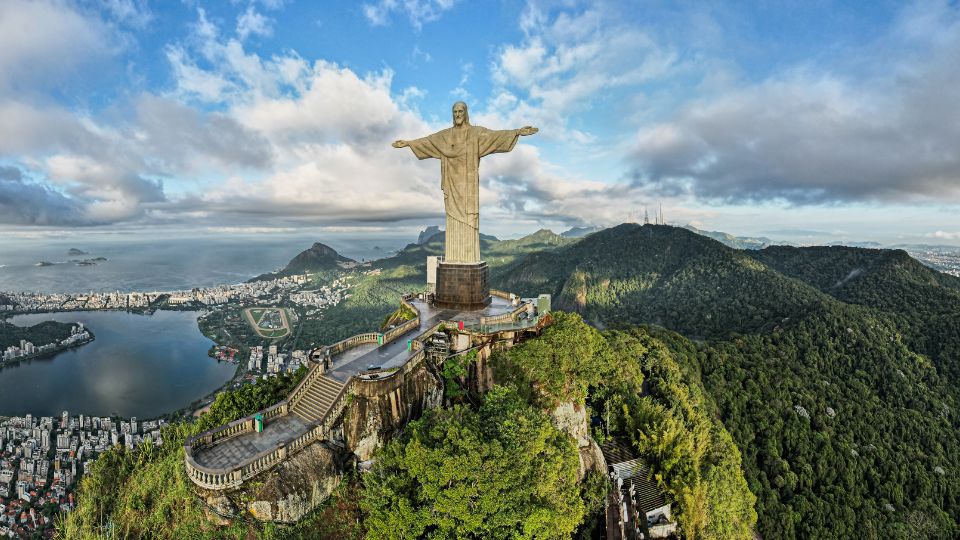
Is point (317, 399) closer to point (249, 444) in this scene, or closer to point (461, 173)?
point (249, 444)

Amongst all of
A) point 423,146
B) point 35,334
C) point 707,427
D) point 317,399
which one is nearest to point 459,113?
point 423,146

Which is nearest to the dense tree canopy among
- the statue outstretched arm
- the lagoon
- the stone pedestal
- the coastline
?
the stone pedestal

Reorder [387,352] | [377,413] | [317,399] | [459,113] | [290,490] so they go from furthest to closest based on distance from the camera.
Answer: [459,113] < [387,352] < [317,399] < [377,413] < [290,490]

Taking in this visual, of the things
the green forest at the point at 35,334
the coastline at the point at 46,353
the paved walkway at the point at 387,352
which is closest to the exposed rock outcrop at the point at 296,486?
the paved walkway at the point at 387,352

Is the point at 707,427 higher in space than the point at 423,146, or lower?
lower

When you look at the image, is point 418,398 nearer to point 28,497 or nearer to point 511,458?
point 511,458

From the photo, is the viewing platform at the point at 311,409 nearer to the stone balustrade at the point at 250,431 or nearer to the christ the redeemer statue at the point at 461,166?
the stone balustrade at the point at 250,431

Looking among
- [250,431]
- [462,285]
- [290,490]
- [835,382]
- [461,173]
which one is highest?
Answer: [461,173]
